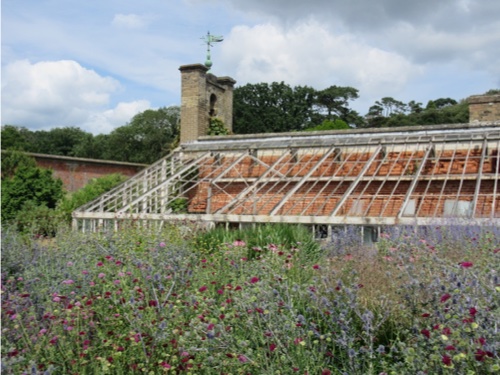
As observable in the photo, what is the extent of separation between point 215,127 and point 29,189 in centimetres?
557

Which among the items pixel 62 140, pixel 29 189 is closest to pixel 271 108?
pixel 62 140

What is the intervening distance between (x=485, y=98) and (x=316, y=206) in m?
5.91

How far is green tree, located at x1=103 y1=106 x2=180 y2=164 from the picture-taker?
157 feet

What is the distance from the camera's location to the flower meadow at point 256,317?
3.11m

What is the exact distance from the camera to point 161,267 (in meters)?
4.84

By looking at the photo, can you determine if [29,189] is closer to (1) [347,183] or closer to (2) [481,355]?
(1) [347,183]

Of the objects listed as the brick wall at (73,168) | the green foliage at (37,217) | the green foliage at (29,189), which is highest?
the brick wall at (73,168)

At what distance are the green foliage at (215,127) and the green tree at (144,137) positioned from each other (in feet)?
98.1

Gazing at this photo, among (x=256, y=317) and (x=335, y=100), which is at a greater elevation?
(x=335, y=100)

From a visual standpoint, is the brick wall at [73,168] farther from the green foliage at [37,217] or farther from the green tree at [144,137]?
the green tree at [144,137]

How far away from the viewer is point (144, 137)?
49344 mm

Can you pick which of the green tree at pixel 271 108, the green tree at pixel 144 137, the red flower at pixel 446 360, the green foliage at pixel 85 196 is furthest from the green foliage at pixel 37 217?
the green tree at pixel 144 137

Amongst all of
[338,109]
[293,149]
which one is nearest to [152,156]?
[338,109]

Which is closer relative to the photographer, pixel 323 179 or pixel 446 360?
pixel 446 360
